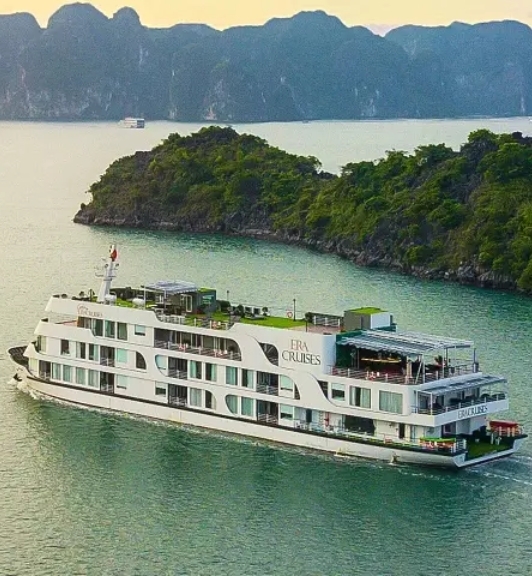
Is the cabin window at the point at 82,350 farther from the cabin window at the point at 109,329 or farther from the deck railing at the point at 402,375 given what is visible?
the deck railing at the point at 402,375

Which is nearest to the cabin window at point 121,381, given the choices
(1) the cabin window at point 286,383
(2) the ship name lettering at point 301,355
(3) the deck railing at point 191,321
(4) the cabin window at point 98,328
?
(4) the cabin window at point 98,328

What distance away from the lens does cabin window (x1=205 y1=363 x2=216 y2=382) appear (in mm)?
35469

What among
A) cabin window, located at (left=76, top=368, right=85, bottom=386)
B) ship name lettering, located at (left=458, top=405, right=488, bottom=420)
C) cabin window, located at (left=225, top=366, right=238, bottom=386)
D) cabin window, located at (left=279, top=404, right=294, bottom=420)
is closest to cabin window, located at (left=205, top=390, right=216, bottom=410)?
cabin window, located at (left=225, top=366, right=238, bottom=386)

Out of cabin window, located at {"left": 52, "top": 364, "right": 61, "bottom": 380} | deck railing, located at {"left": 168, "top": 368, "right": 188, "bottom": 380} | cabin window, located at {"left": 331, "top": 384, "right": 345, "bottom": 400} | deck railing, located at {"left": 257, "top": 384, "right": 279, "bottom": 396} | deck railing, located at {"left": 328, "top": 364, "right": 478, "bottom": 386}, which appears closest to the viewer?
deck railing, located at {"left": 328, "top": 364, "right": 478, "bottom": 386}

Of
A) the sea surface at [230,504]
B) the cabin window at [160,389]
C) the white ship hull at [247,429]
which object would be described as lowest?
the sea surface at [230,504]

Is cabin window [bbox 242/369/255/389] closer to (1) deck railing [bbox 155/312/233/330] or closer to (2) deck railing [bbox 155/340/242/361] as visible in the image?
(2) deck railing [bbox 155/340/242/361]

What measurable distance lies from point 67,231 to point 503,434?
50.5m

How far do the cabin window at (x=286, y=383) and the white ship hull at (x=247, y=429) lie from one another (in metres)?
0.97

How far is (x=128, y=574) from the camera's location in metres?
26.8

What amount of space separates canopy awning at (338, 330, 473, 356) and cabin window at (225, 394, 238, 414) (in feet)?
10.7

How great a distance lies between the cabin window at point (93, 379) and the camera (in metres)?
37.6

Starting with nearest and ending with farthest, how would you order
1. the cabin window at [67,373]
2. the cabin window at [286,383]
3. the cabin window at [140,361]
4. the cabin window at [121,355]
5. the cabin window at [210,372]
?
1. the cabin window at [286,383]
2. the cabin window at [210,372]
3. the cabin window at [140,361]
4. the cabin window at [121,355]
5. the cabin window at [67,373]

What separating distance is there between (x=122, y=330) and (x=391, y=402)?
827 centimetres

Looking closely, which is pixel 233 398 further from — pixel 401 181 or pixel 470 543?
pixel 401 181
